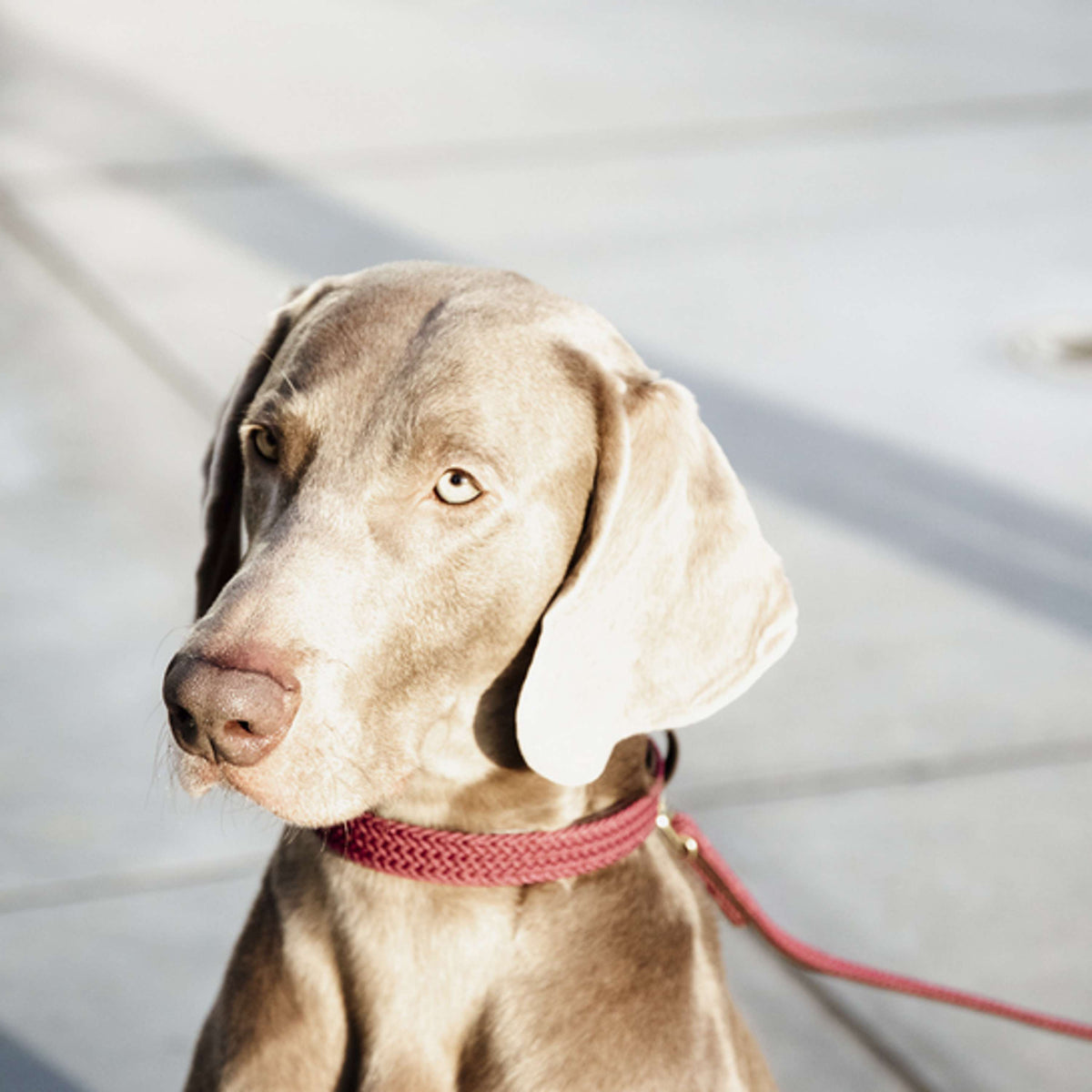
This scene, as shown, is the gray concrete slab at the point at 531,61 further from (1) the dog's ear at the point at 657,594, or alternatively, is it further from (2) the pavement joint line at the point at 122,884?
(1) the dog's ear at the point at 657,594

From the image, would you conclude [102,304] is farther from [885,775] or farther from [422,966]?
[422,966]

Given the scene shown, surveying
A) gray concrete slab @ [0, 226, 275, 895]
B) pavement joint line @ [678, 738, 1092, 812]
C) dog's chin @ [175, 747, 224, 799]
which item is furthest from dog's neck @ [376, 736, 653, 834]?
pavement joint line @ [678, 738, 1092, 812]

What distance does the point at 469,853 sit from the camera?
Result: 90.0 inches

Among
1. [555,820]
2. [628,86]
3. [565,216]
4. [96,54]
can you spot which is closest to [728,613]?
[555,820]

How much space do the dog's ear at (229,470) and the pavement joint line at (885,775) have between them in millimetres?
1741

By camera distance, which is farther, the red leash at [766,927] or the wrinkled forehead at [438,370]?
the red leash at [766,927]

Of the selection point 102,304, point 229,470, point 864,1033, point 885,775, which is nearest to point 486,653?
point 229,470

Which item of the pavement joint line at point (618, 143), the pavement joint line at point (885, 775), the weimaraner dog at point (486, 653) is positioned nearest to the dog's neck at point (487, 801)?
the weimaraner dog at point (486, 653)

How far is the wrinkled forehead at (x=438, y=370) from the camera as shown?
2.17 meters

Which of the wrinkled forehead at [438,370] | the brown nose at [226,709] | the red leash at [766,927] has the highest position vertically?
the wrinkled forehead at [438,370]

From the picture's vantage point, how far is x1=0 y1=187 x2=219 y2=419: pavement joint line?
602 cm

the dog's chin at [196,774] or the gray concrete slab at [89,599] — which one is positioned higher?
the dog's chin at [196,774]

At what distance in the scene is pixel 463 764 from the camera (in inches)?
91.0

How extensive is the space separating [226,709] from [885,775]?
2.48m
